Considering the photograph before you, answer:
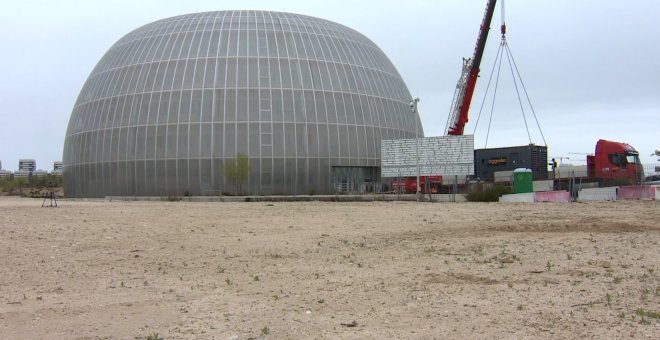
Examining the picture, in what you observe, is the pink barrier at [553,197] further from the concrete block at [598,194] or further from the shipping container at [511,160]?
the shipping container at [511,160]

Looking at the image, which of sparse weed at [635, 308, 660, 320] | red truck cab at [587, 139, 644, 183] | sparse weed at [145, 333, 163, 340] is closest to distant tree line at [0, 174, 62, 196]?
red truck cab at [587, 139, 644, 183]

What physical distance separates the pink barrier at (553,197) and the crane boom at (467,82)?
56.8 feet

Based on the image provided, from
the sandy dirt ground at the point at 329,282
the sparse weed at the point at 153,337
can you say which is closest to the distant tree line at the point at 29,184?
the sandy dirt ground at the point at 329,282

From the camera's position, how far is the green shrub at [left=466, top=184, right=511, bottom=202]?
111 feet

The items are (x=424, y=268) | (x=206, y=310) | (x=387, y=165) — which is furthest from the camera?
(x=387, y=165)

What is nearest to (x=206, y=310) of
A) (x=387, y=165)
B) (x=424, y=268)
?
(x=424, y=268)

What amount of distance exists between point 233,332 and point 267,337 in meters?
0.47

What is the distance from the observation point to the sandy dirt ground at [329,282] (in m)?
6.84

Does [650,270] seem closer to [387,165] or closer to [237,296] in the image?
[237,296]

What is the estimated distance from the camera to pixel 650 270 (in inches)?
381

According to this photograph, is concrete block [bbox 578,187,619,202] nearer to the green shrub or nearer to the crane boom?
the green shrub

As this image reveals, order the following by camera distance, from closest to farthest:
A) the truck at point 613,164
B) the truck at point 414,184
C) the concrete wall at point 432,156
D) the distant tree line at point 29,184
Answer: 1. the concrete wall at point 432,156
2. the truck at point 414,184
3. the truck at point 613,164
4. the distant tree line at point 29,184

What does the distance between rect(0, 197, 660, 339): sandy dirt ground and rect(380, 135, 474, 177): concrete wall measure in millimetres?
22143

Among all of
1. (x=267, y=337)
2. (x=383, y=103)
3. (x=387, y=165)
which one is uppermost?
(x=383, y=103)
